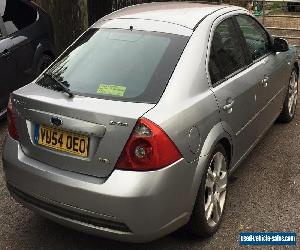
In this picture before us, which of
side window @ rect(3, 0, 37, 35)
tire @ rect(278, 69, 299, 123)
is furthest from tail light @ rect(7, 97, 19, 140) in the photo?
tire @ rect(278, 69, 299, 123)

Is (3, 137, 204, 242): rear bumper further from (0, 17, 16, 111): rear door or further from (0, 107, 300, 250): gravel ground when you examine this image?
(0, 17, 16, 111): rear door

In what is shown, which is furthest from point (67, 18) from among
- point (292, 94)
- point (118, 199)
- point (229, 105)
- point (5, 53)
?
point (118, 199)

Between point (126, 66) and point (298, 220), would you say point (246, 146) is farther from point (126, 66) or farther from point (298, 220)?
point (126, 66)

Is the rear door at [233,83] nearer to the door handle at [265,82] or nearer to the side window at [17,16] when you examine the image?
the door handle at [265,82]

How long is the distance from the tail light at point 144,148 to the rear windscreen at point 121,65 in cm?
24

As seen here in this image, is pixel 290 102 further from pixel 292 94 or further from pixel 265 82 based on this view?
pixel 265 82

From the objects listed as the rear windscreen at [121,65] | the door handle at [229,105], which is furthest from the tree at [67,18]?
the door handle at [229,105]

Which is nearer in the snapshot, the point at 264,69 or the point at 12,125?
the point at 12,125

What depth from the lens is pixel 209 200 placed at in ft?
10.9

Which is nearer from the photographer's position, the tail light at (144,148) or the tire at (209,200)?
the tail light at (144,148)

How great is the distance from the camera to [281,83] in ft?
16.3

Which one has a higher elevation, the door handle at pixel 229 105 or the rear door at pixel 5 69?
the door handle at pixel 229 105

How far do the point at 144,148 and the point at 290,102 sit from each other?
3.49 meters

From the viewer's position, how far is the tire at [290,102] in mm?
5540
